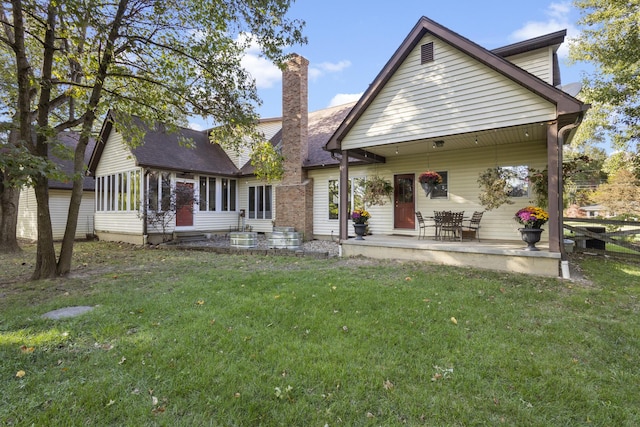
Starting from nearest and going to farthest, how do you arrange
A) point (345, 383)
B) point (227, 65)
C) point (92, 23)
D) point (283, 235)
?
1. point (345, 383)
2. point (92, 23)
3. point (227, 65)
4. point (283, 235)

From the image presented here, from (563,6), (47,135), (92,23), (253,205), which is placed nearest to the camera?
(92,23)

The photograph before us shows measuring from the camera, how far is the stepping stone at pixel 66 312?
14.2 ft

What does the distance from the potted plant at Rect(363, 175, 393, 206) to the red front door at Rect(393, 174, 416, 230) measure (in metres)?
0.30

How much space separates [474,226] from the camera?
984 cm

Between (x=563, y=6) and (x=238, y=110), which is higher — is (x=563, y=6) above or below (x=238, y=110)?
above

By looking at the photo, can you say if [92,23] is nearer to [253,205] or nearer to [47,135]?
[47,135]

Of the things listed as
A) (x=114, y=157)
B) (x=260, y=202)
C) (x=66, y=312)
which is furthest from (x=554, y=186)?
(x=114, y=157)

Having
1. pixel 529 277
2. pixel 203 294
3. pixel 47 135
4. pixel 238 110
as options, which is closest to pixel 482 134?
pixel 529 277

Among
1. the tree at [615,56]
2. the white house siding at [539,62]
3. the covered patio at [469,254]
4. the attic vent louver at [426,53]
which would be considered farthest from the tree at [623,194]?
the attic vent louver at [426,53]

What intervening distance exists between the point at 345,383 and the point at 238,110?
7384 mm

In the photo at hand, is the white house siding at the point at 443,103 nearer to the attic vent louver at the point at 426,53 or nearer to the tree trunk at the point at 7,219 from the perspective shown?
the attic vent louver at the point at 426,53

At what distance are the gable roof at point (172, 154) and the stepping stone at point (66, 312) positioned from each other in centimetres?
863

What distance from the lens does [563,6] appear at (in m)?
13.8

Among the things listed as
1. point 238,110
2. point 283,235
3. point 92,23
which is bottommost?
point 283,235
